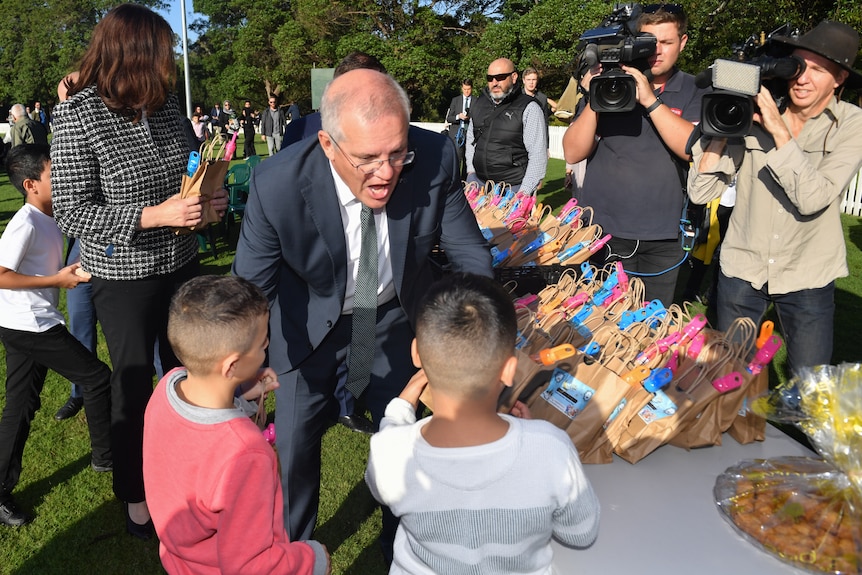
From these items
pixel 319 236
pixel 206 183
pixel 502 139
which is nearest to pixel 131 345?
pixel 206 183

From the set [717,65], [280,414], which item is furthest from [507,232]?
[280,414]

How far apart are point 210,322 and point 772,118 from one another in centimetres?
198

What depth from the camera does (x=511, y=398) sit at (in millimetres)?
2176

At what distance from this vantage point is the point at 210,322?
1.56 m

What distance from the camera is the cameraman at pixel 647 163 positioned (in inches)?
116

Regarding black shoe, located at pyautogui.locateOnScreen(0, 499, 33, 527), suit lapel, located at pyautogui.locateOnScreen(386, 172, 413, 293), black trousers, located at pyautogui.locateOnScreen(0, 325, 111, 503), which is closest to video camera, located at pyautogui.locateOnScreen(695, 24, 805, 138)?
suit lapel, located at pyautogui.locateOnScreen(386, 172, 413, 293)

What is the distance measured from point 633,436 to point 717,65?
4.31 ft

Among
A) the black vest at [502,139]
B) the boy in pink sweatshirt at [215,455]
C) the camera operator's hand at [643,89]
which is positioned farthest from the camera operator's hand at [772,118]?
the black vest at [502,139]

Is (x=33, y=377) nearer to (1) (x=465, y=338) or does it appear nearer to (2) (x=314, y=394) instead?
(2) (x=314, y=394)

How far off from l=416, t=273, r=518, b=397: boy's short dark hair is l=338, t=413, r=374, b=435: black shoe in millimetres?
2457

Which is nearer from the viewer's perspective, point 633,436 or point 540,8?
point 633,436

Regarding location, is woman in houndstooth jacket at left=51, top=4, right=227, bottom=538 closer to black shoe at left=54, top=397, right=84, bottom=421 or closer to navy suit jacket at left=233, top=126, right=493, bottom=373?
navy suit jacket at left=233, top=126, right=493, bottom=373

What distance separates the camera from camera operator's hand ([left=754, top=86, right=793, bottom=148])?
2.23 m

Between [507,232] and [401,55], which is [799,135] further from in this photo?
[401,55]
